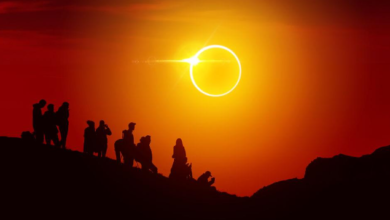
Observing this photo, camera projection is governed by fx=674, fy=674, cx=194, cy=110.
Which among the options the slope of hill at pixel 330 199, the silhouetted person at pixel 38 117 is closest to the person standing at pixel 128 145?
the silhouetted person at pixel 38 117

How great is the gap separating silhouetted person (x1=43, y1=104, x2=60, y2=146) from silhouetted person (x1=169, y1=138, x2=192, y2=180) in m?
6.18

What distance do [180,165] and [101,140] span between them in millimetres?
4489

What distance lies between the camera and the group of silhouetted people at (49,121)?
1284 inches

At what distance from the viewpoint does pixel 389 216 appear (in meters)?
29.3

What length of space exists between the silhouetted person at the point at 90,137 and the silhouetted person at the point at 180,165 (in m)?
4.30

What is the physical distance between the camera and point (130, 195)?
3094 cm

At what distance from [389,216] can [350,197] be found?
7.10 ft

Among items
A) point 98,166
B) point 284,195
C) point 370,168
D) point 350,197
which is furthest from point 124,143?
point 370,168

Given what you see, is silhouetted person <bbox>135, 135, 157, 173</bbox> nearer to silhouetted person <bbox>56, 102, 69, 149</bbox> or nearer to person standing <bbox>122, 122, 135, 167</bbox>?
person standing <bbox>122, 122, 135, 167</bbox>

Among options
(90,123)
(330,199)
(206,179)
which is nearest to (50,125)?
(90,123)

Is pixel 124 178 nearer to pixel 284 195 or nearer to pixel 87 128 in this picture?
pixel 87 128

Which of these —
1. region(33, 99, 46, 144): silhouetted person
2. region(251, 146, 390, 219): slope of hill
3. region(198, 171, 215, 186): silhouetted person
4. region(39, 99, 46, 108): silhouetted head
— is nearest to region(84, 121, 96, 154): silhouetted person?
region(33, 99, 46, 144): silhouetted person

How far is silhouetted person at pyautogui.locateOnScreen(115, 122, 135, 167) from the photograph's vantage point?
33.4m

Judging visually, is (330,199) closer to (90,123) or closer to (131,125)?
(131,125)
